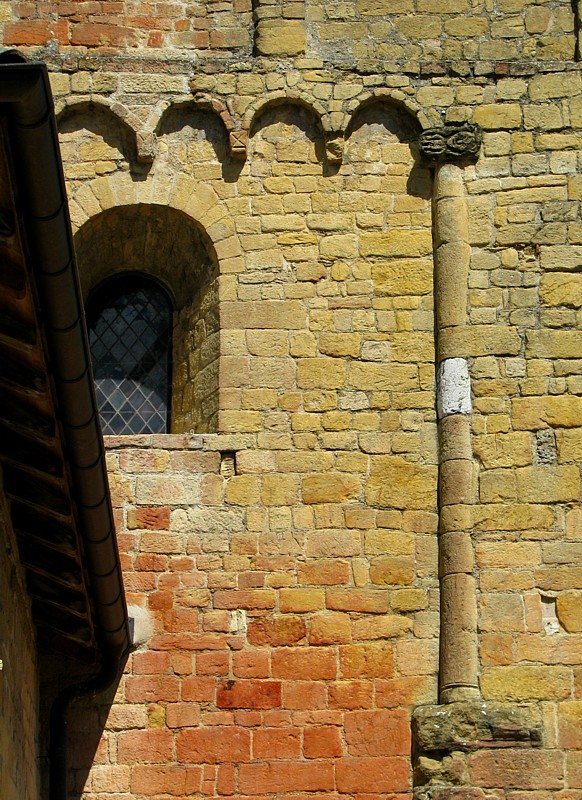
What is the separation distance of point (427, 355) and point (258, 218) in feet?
4.37

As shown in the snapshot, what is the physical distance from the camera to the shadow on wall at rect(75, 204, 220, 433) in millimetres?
9992

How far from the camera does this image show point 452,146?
10.1 meters

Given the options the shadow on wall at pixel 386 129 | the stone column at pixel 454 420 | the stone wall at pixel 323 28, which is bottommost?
the stone column at pixel 454 420

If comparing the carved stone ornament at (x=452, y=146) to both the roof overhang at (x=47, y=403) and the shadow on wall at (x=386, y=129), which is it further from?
the roof overhang at (x=47, y=403)

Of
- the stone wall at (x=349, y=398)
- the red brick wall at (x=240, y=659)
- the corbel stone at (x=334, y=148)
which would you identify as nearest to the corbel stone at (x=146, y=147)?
the stone wall at (x=349, y=398)

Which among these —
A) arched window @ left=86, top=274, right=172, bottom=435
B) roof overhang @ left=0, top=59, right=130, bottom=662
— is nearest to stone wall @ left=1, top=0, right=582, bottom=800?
arched window @ left=86, top=274, right=172, bottom=435

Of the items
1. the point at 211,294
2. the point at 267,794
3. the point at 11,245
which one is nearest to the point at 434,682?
the point at 267,794

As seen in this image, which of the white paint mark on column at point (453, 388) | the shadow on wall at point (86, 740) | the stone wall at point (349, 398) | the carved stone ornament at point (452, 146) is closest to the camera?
the shadow on wall at point (86, 740)

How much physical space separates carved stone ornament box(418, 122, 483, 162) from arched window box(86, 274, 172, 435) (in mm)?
1879

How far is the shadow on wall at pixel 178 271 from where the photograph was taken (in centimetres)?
999

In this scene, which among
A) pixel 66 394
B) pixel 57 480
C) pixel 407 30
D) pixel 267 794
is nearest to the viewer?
pixel 66 394

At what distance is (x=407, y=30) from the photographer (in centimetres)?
1045

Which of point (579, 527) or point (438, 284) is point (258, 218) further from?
point (579, 527)

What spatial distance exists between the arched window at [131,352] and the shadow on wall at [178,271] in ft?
0.25
